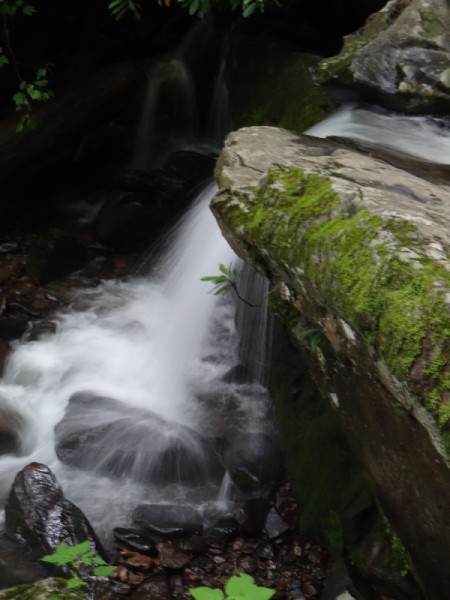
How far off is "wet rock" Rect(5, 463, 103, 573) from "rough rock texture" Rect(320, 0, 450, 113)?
365cm

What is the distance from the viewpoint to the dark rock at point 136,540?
4230mm

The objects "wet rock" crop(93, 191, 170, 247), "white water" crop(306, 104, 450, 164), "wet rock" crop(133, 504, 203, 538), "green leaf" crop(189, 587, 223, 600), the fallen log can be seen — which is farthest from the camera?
"wet rock" crop(93, 191, 170, 247)

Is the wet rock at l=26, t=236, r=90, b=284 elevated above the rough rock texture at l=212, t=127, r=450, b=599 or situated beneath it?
situated beneath

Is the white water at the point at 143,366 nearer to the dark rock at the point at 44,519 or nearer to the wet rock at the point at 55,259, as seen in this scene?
the dark rock at the point at 44,519

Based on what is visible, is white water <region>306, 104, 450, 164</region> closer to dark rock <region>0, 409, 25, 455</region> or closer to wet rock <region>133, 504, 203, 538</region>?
wet rock <region>133, 504, 203, 538</region>

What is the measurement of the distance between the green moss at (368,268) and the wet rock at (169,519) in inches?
76.6

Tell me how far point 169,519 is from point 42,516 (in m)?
0.78

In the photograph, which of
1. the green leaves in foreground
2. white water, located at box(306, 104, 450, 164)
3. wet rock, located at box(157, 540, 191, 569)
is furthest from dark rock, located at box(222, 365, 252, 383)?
the green leaves in foreground

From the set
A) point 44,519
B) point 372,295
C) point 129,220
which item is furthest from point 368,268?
point 129,220

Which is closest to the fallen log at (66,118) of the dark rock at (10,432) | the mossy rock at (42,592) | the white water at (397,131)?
the white water at (397,131)

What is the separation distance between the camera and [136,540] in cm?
428

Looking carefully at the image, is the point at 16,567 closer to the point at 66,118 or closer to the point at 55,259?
the point at 55,259

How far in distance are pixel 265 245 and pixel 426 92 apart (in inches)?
101

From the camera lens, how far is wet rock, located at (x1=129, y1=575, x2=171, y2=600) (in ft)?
12.9
